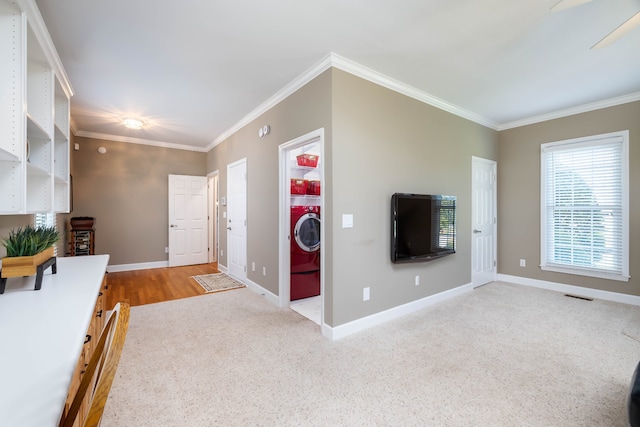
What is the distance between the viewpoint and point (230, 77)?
294 cm

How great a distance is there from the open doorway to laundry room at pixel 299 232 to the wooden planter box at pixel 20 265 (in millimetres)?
2094

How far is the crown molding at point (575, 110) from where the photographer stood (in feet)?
11.5

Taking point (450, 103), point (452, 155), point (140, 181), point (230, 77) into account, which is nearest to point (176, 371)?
point (230, 77)

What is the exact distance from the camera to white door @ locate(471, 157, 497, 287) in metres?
4.20

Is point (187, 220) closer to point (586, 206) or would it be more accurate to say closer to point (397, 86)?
point (397, 86)

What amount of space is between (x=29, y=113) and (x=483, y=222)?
5.36 metres

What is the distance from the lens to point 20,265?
161 centimetres

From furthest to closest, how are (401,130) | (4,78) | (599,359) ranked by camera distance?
(401,130)
(599,359)
(4,78)

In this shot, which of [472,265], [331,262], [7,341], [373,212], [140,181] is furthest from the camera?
[140,181]

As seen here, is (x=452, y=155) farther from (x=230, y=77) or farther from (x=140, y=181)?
(x=140, y=181)

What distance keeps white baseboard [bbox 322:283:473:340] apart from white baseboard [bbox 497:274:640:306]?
1302mm

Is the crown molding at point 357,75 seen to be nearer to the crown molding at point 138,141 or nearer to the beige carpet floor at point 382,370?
the crown molding at point 138,141

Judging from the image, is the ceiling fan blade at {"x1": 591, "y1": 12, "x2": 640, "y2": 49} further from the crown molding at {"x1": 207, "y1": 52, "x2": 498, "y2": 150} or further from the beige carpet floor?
the beige carpet floor

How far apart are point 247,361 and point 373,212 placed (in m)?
1.79
